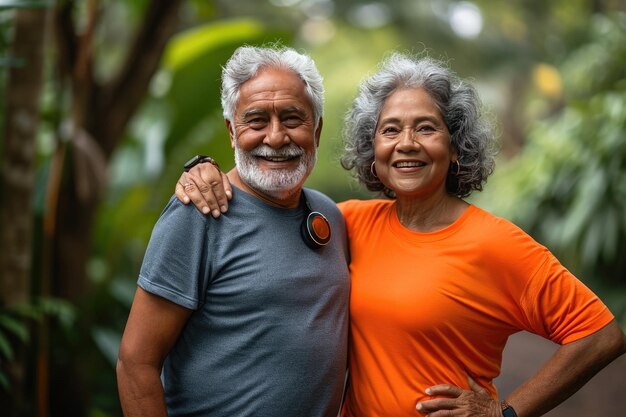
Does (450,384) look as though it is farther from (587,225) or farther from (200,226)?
(587,225)

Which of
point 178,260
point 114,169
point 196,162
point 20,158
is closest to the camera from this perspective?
point 178,260

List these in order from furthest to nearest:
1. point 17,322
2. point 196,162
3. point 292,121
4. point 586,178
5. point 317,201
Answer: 1. point 586,178
2. point 17,322
3. point 317,201
4. point 196,162
5. point 292,121

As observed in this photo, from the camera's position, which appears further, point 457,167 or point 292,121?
point 457,167

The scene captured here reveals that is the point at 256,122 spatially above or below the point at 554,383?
above

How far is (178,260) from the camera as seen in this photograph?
2.05 meters

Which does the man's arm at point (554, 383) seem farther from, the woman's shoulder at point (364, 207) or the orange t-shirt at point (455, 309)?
the woman's shoulder at point (364, 207)

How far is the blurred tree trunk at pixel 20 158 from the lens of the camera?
3371 millimetres

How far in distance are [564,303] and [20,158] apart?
2489 millimetres

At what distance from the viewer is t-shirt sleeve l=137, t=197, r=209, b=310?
6.69 feet

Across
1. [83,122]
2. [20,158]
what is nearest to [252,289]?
[20,158]

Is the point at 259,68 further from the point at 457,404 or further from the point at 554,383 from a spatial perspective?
A: the point at 554,383

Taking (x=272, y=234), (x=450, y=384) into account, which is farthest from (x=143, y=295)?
(x=450, y=384)

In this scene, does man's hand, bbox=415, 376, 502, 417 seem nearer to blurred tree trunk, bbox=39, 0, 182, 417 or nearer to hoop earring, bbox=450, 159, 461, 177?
hoop earring, bbox=450, 159, 461, 177

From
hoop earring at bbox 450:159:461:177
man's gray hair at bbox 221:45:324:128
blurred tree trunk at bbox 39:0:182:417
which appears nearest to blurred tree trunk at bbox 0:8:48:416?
blurred tree trunk at bbox 39:0:182:417
